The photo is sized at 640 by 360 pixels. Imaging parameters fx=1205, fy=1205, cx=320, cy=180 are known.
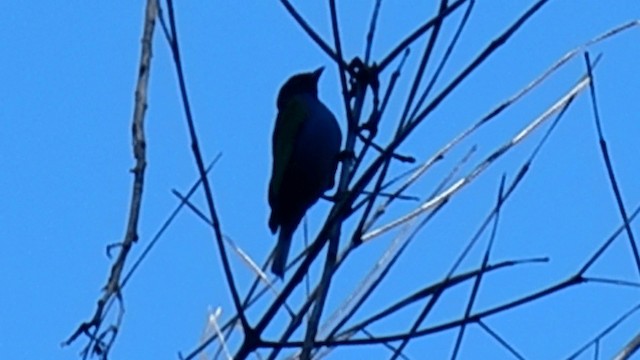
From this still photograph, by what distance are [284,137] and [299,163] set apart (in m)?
0.26

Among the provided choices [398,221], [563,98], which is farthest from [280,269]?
[563,98]

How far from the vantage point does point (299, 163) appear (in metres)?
4.63

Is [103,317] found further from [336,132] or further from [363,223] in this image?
[336,132]

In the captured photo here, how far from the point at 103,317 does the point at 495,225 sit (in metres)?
0.86

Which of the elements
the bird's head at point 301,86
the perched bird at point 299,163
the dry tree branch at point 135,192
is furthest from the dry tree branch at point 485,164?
the bird's head at point 301,86

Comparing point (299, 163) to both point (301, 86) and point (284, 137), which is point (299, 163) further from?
point (301, 86)

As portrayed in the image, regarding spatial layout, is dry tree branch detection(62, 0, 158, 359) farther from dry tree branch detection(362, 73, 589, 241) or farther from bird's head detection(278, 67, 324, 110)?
bird's head detection(278, 67, 324, 110)

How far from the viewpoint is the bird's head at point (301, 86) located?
5.31 metres

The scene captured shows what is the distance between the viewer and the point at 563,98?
2539mm

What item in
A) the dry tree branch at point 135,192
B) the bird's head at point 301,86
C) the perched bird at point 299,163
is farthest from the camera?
the bird's head at point 301,86

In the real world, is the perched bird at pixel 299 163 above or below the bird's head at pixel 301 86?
below

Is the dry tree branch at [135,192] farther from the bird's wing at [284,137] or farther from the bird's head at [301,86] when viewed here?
the bird's head at [301,86]

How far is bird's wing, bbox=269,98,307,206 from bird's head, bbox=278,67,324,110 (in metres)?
0.24

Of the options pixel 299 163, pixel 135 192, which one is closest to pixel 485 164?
pixel 135 192
